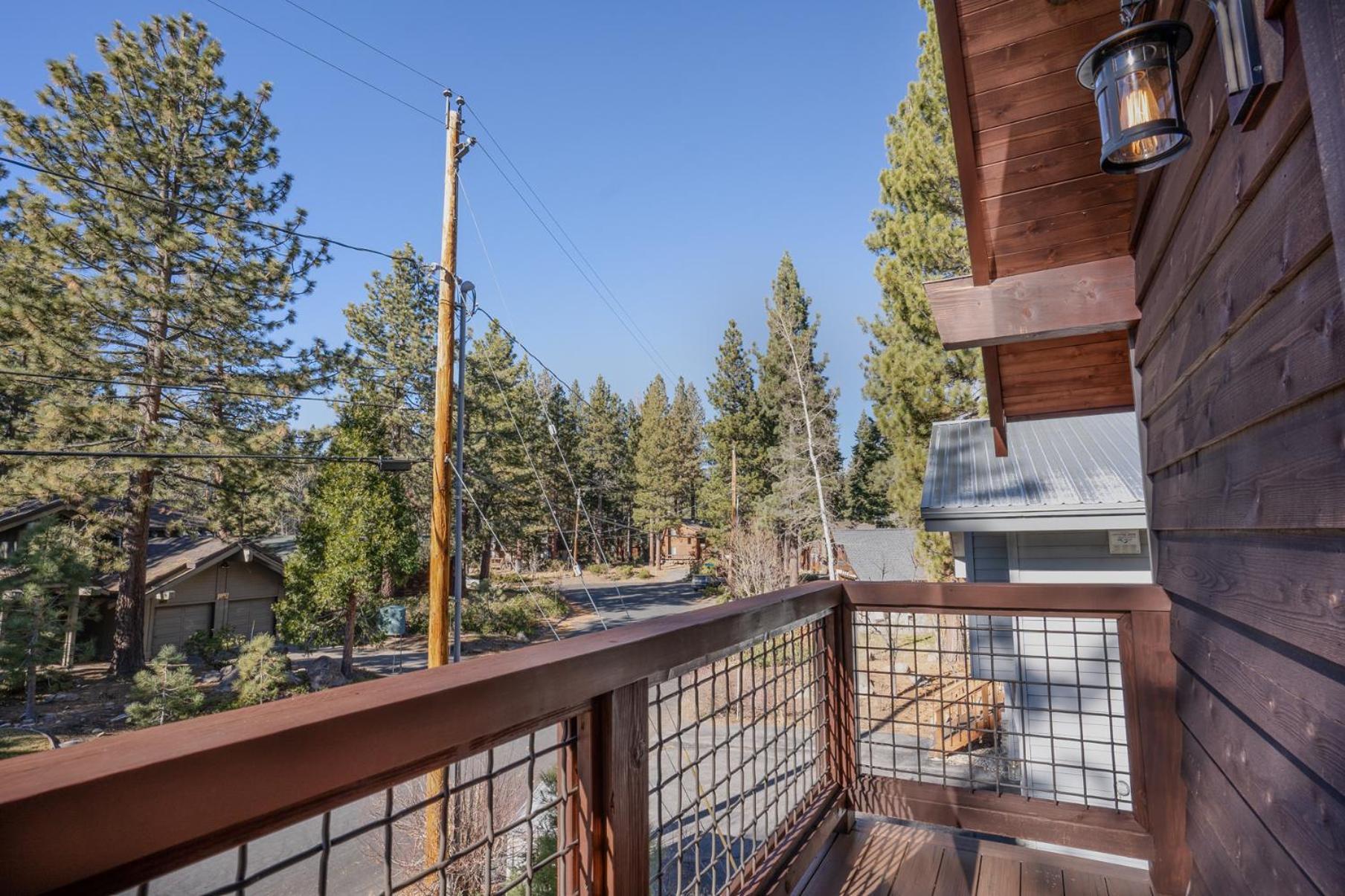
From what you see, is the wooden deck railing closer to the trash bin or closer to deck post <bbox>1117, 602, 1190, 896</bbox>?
deck post <bbox>1117, 602, 1190, 896</bbox>

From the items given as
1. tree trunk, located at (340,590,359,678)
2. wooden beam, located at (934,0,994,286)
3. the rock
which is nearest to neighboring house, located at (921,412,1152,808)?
wooden beam, located at (934,0,994,286)

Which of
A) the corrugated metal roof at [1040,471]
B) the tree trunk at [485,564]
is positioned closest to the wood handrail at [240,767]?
the corrugated metal roof at [1040,471]

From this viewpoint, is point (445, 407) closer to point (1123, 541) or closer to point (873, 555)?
point (1123, 541)

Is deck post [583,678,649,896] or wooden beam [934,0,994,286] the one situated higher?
wooden beam [934,0,994,286]

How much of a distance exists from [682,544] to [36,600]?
80.3 feet

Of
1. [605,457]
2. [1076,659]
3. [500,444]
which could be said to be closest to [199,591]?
[500,444]

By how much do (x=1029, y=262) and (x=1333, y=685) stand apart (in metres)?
2.05

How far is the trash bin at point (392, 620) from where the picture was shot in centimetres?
1592

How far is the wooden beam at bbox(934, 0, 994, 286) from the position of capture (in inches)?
83.3

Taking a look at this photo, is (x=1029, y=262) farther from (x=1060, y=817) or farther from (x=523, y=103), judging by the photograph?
(x=523, y=103)

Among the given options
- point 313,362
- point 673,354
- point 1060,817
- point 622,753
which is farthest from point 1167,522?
point 673,354

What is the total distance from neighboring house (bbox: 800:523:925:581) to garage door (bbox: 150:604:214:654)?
525 inches

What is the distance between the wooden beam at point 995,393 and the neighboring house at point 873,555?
11.5 m

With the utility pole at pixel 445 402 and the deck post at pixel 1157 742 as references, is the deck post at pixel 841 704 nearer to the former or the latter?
the deck post at pixel 1157 742
